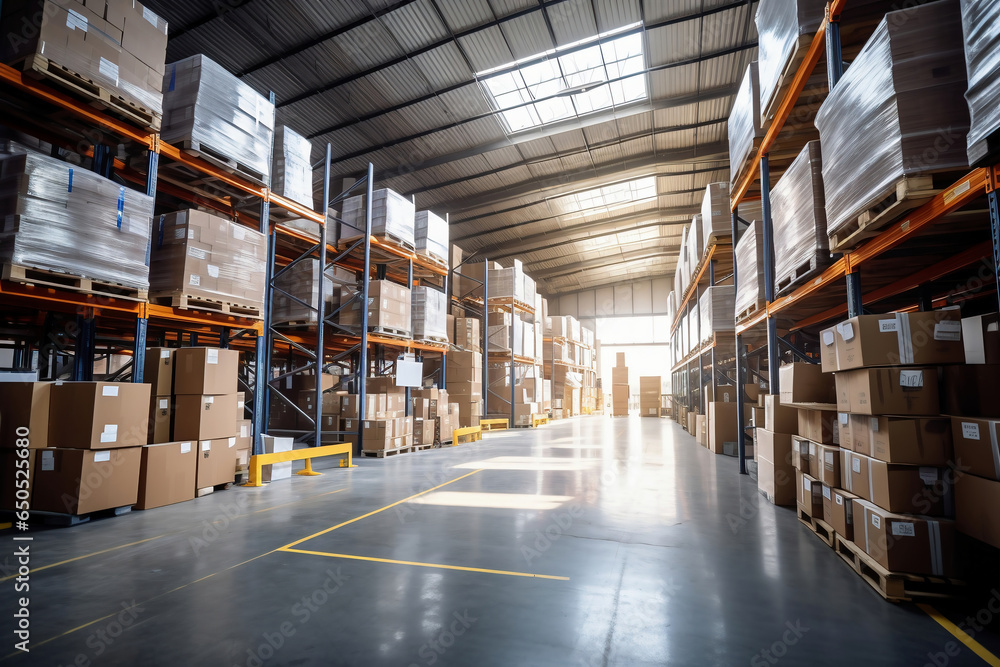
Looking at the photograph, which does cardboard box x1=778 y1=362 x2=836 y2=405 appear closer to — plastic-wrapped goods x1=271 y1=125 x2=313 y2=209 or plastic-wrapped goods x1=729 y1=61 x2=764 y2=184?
plastic-wrapped goods x1=729 y1=61 x2=764 y2=184

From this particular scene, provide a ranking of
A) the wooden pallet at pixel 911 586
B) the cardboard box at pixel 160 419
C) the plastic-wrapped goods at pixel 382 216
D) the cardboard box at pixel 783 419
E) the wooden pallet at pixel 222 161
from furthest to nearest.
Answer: the plastic-wrapped goods at pixel 382 216
the wooden pallet at pixel 222 161
the cardboard box at pixel 160 419
the cardboard box at pixel 783 419
the wooden pallet at pixel 911 586

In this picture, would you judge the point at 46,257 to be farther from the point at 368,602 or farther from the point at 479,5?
the point at 479,5

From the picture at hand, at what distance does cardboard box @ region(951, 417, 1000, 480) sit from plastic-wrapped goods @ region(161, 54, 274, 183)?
7379mm

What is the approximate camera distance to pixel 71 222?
4613 millimetres

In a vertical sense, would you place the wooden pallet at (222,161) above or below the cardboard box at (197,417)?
above

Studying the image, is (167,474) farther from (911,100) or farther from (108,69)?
(911,100)

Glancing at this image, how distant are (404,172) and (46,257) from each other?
10.4 metres

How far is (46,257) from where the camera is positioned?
4445 mm

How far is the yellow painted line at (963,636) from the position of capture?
2.13 metres

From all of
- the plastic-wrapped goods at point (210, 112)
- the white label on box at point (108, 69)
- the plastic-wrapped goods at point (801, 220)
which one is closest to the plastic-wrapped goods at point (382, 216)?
the plastic-wrapped goods at point (210, 112)

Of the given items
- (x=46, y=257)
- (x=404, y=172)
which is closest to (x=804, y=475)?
(x=46, y=257)

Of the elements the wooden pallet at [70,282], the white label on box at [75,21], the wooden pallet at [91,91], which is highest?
the white label on box at [75,21]

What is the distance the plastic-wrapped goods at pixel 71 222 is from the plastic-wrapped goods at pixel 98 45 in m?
0.89

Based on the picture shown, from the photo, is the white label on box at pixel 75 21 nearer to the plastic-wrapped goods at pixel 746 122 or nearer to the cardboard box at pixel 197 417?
the cardboard box at pixel 197 417
